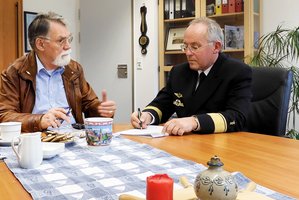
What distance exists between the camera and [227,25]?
3.79 metres

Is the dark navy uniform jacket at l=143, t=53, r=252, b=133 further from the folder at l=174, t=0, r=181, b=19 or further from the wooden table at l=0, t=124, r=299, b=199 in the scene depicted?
the folder at l=174, t=0, r=181, b=19

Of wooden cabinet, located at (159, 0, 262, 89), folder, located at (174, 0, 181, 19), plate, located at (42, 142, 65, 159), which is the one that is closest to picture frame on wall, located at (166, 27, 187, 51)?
wooden cabinet, located at (159, 0, 262, 89)

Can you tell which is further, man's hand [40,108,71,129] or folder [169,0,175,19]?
folder [169,0,175,19]

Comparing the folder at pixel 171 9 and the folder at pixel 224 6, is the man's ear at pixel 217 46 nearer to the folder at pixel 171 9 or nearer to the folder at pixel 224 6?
the folder at pixel 224 6

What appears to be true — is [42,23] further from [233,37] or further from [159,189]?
[233,37]

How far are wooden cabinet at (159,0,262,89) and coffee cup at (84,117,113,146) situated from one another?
2.57 metres

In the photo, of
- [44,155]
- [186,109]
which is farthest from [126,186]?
[186,109]

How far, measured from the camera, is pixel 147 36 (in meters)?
4.52

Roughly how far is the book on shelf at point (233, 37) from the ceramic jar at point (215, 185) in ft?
10.6

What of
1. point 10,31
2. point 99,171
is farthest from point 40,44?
point 10,31

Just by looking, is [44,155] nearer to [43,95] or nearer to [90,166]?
[90,166]

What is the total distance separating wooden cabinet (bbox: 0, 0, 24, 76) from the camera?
156 inches

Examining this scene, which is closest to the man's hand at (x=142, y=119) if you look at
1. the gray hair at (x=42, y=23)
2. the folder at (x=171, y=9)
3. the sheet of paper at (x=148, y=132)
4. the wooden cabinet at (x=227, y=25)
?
the sheet of paper at (x=148, y=132)

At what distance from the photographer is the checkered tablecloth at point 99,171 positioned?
0.87 meters
